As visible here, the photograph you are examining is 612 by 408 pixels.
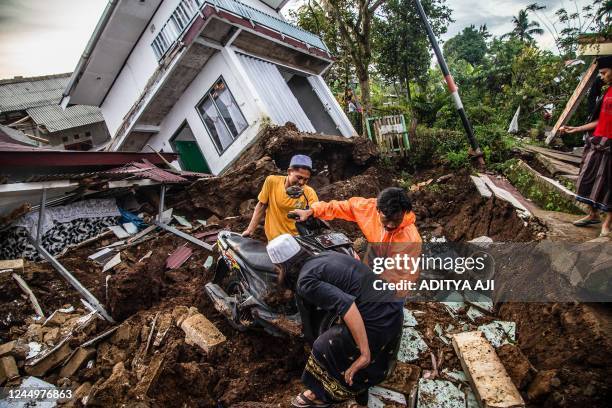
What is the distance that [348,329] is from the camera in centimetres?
227

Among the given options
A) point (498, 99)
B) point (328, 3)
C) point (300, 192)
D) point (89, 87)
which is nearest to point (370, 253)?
point (300, 192)

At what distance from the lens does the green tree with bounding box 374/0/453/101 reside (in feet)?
46.2

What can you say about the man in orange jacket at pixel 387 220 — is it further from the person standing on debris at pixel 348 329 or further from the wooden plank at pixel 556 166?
the wooden plank at pixel 556 166

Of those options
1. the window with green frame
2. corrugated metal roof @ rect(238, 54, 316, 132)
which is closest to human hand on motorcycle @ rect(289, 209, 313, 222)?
corrugated metal roof @ rect(238, 54, 316, 132)

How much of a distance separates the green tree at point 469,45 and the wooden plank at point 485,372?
155ft

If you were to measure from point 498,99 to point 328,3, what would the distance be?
10.3m

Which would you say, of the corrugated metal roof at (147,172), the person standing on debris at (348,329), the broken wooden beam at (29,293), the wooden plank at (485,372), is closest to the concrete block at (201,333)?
the person standing on debris at (348,329)

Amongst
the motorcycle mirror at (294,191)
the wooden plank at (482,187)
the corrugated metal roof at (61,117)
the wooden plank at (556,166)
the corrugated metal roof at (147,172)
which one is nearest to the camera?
the motorcycle mirror at (294,191)

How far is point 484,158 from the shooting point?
863 cm

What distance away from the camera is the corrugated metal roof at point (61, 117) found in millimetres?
19750

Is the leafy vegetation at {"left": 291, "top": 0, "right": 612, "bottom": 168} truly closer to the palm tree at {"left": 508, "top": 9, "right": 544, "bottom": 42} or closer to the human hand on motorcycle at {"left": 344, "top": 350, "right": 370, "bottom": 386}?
the human hand on motorcycle at {"left": 344, "top": 350, "right": 370, "bottom": 386}

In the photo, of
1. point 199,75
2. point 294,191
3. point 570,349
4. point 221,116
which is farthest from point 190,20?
point 570,349

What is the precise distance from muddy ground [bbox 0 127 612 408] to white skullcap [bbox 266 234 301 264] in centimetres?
115

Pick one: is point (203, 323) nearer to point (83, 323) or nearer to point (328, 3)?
point (83, 323)
